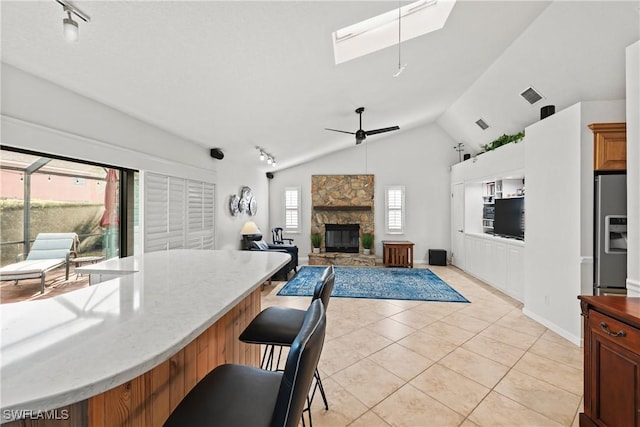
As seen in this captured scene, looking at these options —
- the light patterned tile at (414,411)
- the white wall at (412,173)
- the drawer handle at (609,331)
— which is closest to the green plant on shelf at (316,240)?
the white wall at (412,173)

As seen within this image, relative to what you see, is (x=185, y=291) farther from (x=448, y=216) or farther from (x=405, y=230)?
(x=448, y=216)

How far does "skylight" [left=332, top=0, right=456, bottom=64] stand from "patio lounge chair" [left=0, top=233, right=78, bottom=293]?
3.09 m

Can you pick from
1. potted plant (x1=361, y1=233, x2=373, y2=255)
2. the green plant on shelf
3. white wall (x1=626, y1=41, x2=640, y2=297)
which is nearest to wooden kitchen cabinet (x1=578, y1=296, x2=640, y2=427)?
white wall (x1=626, y1=41, x2=640, y2=297)

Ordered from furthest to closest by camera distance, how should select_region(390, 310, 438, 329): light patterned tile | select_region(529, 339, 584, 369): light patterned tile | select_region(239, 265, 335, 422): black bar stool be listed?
select_region(390, 310, 438, 329): light patterned tile
select_region(529, 339, 584, 369): light patterned tile
select_region(239, 265, 335, 422): black bar stool

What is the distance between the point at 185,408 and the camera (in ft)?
2.86

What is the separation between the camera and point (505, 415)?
5.99 ft

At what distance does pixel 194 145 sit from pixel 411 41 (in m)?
3.14

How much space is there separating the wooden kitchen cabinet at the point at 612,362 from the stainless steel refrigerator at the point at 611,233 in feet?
4.50

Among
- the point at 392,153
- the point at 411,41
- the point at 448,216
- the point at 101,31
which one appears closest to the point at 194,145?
the point at 101,31

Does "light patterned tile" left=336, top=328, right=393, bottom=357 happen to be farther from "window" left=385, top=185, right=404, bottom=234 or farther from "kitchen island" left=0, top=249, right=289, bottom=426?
"window" left=385, top=185, right=404, bottom=234

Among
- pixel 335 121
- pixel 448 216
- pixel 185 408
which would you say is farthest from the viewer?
pixel 448 216

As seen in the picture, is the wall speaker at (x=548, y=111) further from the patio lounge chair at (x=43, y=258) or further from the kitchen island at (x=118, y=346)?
the patio lounge chair at (x=43, y=258)

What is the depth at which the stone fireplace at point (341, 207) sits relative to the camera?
7109mm

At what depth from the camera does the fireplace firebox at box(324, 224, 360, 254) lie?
23.3 feet
